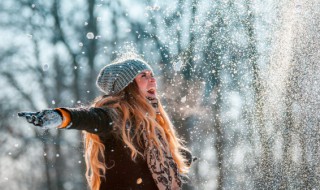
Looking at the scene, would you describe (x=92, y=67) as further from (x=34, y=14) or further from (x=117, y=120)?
(x=117, y=120)

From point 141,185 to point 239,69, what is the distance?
13.9 meters

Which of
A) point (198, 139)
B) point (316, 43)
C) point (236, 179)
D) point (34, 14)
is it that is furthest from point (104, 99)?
point (236, 179)

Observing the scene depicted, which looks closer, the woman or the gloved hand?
the gloved hand

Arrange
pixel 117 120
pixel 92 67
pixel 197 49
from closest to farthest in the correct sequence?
pixel 117 120
pixel 92 67
pixel 197 49

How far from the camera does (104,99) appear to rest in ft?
10.4

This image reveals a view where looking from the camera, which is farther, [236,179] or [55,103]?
[236,179]

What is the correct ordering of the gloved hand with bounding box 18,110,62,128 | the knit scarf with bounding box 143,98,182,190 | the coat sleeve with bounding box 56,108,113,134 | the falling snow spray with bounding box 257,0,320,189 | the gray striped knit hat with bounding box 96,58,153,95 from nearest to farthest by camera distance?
1. the gloved hand with bounding box 18,110,62,128
2. the coat sleeve with bounding box 56,108,113,134
3. the knit scarf with bounding box 143,98,182,190
4. the gray striped knit hat with bounding box 96,58,153,95
5. the falling snow spray with bounding box 257,0,320,189

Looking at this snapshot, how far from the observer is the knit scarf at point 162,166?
311 centimetres

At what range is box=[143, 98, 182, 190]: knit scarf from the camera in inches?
122

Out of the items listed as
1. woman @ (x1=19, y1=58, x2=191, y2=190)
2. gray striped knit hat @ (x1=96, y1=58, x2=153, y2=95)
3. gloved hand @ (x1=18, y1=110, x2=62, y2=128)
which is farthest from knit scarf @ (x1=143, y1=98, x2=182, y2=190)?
gloved hand @ (x1=18, y1=110, x2=62, y2=128)

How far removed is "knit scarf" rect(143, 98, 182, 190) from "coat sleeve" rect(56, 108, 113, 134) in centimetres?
34

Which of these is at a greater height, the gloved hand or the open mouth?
the gloved hand

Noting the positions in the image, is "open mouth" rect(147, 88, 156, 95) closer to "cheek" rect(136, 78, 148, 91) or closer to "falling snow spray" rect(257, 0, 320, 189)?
"cheek" rect(136, 78, 148, 91)

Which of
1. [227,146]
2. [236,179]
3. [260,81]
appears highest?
[260,81]
